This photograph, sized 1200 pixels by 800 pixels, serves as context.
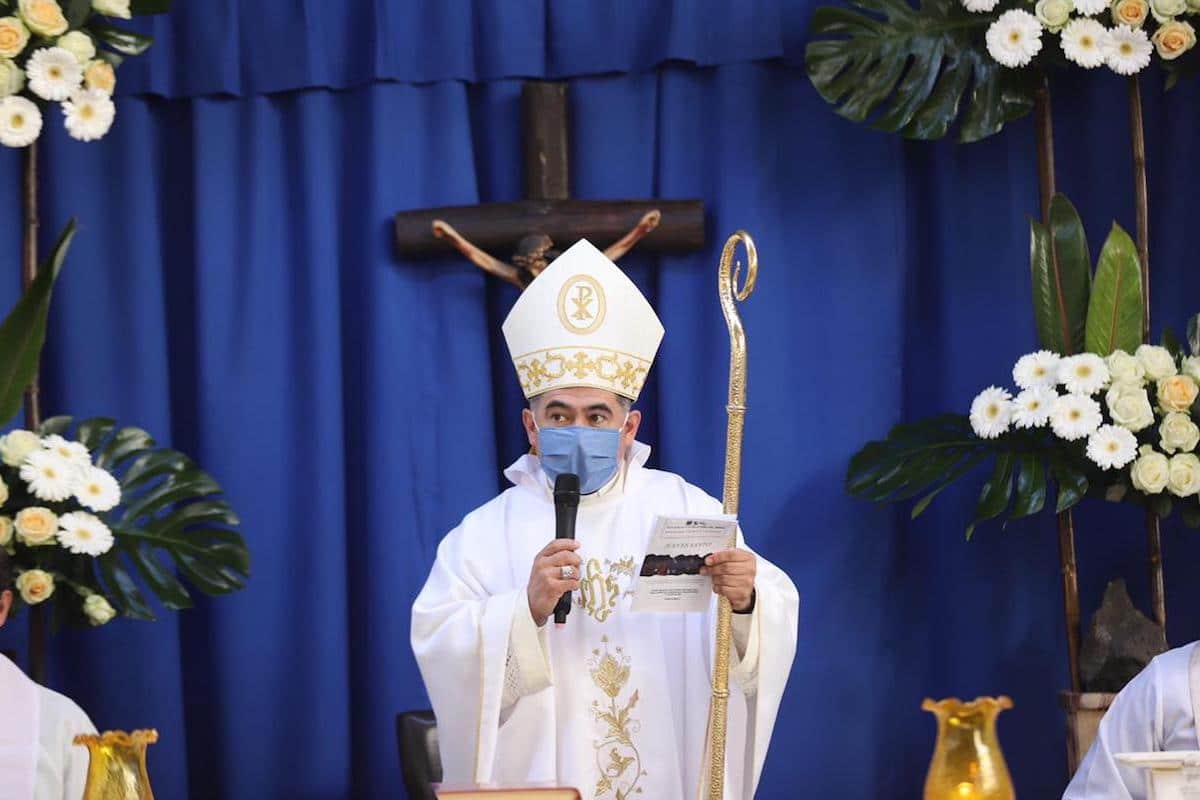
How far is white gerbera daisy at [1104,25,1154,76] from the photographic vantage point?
14.7ft

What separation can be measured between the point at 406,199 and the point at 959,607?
2.05m

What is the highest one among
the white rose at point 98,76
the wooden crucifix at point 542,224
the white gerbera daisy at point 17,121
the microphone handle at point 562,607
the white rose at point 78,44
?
the white rose at point 78,44

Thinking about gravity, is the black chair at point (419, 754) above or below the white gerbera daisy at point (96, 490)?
below

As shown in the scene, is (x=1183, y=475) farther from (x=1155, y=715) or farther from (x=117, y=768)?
(x=117, y=768)

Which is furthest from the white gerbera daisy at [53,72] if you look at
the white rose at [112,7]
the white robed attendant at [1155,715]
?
the white robed attendant at [1155,715]

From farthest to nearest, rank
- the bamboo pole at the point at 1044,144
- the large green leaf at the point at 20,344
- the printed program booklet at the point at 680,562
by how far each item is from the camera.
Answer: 1. the bamboo pole at the point at 1044,144
2. the large green leaf at the point at 20,344
3. the printed program booklet at the point at 680,562

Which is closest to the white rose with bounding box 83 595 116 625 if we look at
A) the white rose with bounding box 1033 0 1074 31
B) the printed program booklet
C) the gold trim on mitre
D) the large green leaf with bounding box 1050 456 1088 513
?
the gold trim on mitre

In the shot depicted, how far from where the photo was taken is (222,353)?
517cm

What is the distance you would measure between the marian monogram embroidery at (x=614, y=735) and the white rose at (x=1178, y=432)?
1562mm

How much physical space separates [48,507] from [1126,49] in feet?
10.1

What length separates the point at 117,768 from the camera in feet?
7.68

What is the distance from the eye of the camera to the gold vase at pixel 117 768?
2318mm

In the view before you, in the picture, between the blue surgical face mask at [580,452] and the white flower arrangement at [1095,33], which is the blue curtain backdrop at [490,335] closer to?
the white flower arrangement at [1095,33]

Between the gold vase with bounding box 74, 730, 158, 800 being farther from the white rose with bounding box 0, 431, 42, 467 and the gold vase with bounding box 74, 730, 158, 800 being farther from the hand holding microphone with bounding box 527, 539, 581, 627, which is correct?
the white rose with bounding box 0, 431, 42, 467
